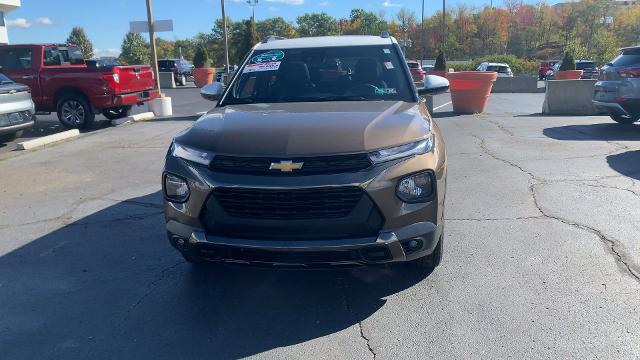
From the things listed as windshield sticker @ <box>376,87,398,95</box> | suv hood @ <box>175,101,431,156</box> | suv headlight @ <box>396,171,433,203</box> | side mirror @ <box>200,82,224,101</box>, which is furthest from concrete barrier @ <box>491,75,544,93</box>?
suv headlight @ <box>396,171,433,203</box>

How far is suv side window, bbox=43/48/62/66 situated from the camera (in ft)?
41.8

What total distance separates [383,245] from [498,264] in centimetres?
157

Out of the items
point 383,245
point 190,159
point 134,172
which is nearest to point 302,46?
point 190,159

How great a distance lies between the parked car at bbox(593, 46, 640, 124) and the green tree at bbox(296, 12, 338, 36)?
75915 mm

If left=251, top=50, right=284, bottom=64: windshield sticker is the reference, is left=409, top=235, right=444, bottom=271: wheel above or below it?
below

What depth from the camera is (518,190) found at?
20.8 ft

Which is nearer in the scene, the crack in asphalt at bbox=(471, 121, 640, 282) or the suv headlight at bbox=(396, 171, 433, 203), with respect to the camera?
the suv headlight at bbox=(396, 171, 433, 203)

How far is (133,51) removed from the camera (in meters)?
64.3

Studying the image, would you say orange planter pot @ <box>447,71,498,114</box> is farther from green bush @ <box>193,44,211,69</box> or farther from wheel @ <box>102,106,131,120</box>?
green bush @ <box>193,44,211,69</box>

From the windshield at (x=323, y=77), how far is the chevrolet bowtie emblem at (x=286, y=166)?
141 centimetres

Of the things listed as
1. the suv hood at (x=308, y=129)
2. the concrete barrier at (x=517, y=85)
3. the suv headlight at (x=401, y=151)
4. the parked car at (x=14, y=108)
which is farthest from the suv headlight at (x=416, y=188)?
the concrete barrier at (x=517, y=85)

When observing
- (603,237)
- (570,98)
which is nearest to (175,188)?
(603,237)

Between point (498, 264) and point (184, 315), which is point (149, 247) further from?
point (498, 264)

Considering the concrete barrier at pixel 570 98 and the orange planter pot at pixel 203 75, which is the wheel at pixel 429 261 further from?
the orange planter pot at pixel 203 75
